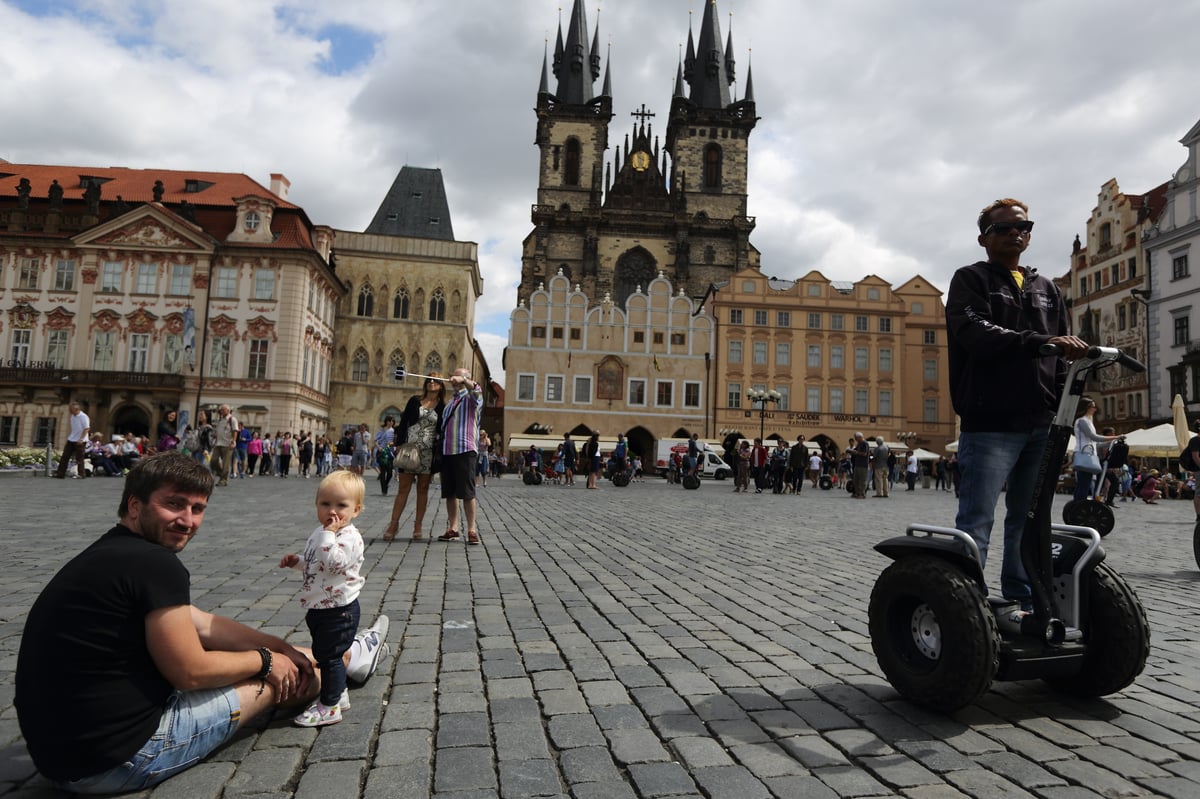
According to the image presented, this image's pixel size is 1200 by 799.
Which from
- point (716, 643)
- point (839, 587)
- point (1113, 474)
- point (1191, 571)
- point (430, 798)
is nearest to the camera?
point (430, 798)

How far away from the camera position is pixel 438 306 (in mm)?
49594

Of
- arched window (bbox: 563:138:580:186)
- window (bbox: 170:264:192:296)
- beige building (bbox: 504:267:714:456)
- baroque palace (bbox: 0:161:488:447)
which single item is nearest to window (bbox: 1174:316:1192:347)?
beige building (bbox: 504:267:714:456)

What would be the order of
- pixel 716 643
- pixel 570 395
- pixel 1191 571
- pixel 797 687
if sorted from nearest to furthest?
1. pixel 797 687
2. pixel 716 643
3. pixel 1191 571
4. pixel 570 395

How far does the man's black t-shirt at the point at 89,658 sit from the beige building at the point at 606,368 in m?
43.5

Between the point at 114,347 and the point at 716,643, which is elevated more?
the point at 114,347

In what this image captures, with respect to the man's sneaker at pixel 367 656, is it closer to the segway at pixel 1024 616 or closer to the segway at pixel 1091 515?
the segway at pixel 1024 616

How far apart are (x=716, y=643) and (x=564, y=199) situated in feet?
202

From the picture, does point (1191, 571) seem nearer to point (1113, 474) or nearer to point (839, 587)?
point (839, 587)

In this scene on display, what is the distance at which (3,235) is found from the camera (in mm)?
40750

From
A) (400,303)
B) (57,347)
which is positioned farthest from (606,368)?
(57,347)

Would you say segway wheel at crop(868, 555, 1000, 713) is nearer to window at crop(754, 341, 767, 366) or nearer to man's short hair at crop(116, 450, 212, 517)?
man's short hair at crop(116, 450, 212, 517)

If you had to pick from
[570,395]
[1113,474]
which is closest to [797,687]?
[1113,474]

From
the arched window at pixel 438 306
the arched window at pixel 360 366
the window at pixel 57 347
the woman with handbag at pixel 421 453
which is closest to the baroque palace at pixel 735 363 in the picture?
the arched window at pixel 438 306

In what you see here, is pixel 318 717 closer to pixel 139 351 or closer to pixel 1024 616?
pixel 1024 616
